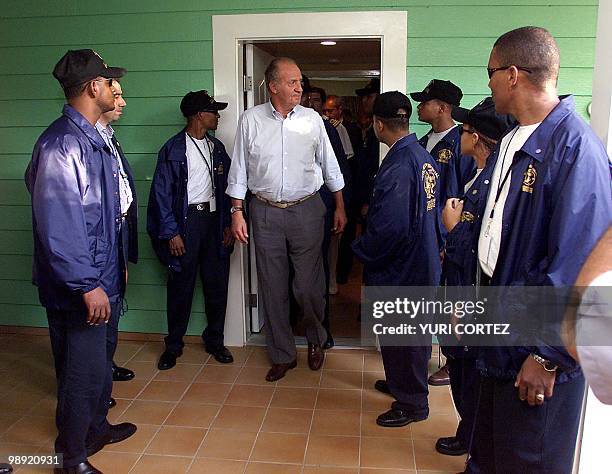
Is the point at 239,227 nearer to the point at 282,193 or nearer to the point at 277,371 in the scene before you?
the point at 282,193

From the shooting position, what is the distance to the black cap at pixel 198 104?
11.0 feet

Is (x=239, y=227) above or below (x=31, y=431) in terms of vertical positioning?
above

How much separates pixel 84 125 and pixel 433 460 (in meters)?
2.05

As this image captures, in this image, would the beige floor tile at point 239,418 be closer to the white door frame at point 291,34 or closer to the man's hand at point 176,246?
the man's hand at point 176,246

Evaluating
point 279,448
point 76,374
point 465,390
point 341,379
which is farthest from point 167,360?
point 465,390

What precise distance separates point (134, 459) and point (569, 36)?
327cm

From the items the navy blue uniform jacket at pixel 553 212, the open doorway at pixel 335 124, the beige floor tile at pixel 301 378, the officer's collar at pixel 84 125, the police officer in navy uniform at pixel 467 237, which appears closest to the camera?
the navy blue uniform jacket at pixel 553 212

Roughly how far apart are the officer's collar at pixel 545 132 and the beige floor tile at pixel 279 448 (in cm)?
168

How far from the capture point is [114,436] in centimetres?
268

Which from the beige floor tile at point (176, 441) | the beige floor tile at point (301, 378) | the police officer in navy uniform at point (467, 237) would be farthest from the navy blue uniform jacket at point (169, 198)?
the police officer in navy uniform at point (467, 237)

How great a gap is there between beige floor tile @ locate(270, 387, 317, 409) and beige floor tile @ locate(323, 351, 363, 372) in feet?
1.16

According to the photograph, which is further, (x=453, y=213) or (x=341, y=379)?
(x=341, y=379)

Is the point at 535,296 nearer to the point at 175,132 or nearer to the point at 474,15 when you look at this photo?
the point at 474,15

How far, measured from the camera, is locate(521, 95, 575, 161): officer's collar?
1572 millimetres
